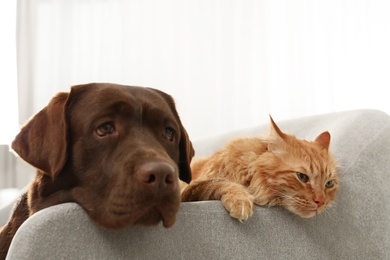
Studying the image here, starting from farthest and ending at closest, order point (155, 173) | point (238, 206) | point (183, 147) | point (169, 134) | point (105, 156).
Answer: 1. point (183, 147)
2. point (169, 134)
3. point (238, 206)
4. point (105, 156)
5. point (155, 173)

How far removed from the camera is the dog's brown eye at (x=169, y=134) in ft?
4.78

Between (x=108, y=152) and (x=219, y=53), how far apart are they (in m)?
3.07

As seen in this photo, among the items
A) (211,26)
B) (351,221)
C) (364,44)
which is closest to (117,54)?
(211,26)

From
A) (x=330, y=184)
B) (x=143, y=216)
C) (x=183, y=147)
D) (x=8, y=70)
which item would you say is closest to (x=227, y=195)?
(x=183, y=147)

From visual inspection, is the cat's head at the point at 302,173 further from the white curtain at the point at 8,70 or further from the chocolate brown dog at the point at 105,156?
the white curtain at the point at 8,70

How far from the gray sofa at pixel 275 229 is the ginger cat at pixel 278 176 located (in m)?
0.06

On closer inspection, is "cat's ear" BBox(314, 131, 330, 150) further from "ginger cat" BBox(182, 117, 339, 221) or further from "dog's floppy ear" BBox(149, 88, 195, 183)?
"dog's floppy ear" BBox(149, 88, 195, 183)

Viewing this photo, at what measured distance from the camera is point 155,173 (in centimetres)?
112

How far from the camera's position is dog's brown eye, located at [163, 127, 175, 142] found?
146 centimetres

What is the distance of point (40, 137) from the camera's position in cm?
130

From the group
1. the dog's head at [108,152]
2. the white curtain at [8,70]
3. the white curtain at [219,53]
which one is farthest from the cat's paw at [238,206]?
the white curtain at [8,70]

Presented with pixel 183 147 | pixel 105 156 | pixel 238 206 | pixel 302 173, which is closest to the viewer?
pixel 105 156

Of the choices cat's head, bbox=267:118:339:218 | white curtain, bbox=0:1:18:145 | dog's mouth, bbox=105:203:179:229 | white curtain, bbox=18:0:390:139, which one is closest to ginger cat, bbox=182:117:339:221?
cat's head, bbox=267:118:339:218

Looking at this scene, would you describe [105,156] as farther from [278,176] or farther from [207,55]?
[207,55]
